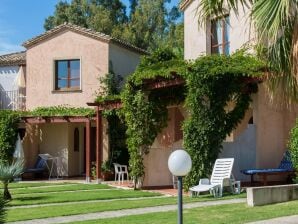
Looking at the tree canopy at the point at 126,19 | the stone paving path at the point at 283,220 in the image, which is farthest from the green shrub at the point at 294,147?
the tree canopy at the point at 126,19

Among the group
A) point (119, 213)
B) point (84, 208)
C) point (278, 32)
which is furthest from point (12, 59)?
point (278, 32)

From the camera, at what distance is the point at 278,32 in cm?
993

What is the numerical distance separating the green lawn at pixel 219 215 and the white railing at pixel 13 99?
59.8 ft

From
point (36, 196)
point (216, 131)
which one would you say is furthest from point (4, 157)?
point (216, 131)

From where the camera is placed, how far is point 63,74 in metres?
27.9

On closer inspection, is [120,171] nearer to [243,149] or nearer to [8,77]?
[243,149]

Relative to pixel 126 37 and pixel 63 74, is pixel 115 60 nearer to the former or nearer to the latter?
pixel 63 74

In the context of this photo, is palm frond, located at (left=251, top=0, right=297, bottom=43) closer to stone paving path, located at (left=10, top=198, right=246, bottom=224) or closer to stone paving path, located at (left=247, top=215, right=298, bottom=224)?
stone paving path, located at (left=247, top=215, right=298, bottom=224)

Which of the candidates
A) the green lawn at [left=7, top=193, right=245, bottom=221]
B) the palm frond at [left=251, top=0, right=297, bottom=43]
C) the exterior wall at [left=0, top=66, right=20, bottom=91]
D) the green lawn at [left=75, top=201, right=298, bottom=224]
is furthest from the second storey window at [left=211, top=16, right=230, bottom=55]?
the exterior wall at [left=0, top=66, right=20, bottom=91]

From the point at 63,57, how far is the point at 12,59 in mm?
4404

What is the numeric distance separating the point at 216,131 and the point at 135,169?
3.47m

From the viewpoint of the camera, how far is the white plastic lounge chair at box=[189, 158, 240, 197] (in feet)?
51.0

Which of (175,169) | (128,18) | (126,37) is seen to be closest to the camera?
(175,169)

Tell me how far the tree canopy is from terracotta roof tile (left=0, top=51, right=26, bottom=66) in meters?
17.1
